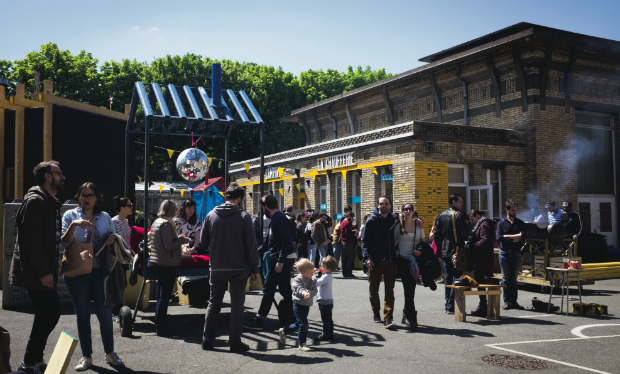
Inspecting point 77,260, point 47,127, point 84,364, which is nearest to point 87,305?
point 77,260

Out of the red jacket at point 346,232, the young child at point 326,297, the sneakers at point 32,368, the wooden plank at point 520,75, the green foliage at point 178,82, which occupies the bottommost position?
Answer: the sneakers at point 32,368

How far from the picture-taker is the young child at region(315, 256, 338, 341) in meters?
7.00

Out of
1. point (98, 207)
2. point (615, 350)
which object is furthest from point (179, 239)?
point (615, 350)

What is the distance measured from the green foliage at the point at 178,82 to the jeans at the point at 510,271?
29.4 m

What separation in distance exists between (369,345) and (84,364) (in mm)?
3422

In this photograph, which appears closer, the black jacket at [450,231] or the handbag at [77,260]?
the handbag at [77,260]

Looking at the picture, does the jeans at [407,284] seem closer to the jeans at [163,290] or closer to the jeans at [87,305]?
the jeans at [163,290]

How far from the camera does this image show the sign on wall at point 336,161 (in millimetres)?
23237

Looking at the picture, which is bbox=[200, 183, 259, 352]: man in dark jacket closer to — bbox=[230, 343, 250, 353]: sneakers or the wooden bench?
bbox=[230, 343, 250, 353]: sneakers

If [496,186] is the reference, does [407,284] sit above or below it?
below

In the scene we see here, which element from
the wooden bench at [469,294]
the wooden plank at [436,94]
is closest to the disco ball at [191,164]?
the wooden bench at [469,294]

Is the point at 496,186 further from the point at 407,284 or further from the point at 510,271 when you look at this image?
the point at 407,284

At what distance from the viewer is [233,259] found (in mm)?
6543

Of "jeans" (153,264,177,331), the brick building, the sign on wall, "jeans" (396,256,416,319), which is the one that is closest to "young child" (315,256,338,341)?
"jeans" (396,256,416,319)
